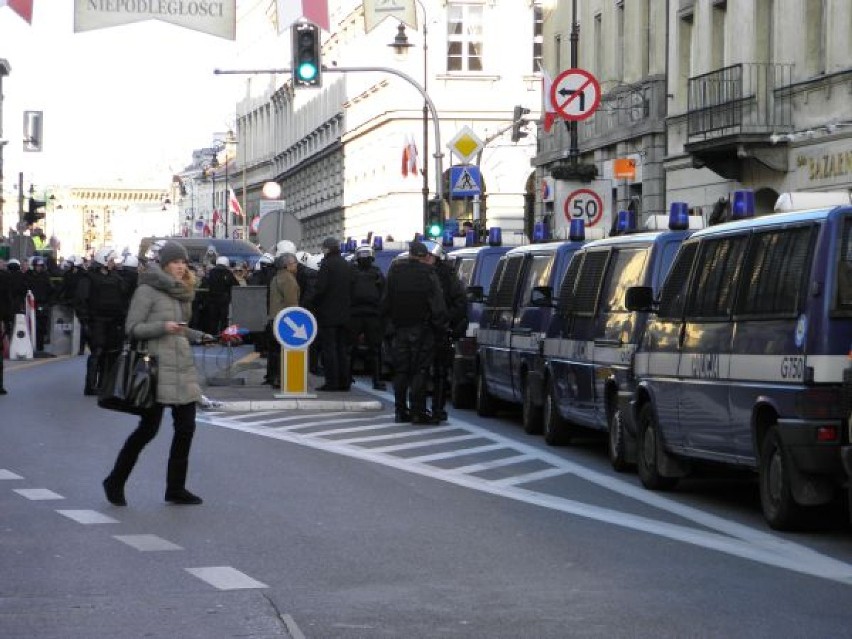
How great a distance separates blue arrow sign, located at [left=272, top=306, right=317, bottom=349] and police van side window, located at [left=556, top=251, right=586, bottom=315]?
5727 millimetres

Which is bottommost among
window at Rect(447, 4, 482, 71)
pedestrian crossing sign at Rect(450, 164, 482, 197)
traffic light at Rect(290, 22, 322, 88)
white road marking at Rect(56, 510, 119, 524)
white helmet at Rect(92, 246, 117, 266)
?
white road marking at Rect(56, 510, 119, 524)

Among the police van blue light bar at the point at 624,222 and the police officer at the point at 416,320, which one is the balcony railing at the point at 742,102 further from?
the police van blue light bar at the point at 624,222

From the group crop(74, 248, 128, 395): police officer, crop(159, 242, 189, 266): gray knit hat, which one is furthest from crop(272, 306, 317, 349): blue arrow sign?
crop(159, 242, 189, 266): gray knit hat

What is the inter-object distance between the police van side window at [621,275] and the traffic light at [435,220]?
26207 mm

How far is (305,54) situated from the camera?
102 ft

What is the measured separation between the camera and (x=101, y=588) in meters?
9.81

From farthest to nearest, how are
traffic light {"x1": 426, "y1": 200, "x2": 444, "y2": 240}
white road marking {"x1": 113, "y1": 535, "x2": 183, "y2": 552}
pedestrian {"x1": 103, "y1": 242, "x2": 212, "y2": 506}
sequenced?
1. traffic light {"x1": 426, "y1": 200, "x2": 444, "y2": 240}
2. pedestrian {"x1": 103, "y1": 242, "x2": 212, "y2": 506}
3. white road marking {"x1": 113, "y1": 535, "x2": 183, "y2": 552}

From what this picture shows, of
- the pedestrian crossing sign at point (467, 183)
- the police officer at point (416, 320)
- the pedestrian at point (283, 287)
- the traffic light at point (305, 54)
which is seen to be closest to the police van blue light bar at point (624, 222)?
the police officer at point (416, 320)

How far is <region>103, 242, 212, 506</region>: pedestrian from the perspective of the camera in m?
13.6

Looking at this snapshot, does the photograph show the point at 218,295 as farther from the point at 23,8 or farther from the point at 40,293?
the point at 23,8

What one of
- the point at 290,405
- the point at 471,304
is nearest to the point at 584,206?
the point at 471,304

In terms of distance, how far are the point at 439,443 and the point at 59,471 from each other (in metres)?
4.32

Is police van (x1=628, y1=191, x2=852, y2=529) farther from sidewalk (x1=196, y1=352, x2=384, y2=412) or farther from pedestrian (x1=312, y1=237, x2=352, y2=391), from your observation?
pedestrian (x1=312, y1=237, x2=352, y2=391)

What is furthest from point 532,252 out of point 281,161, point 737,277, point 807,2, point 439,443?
point 281,161
